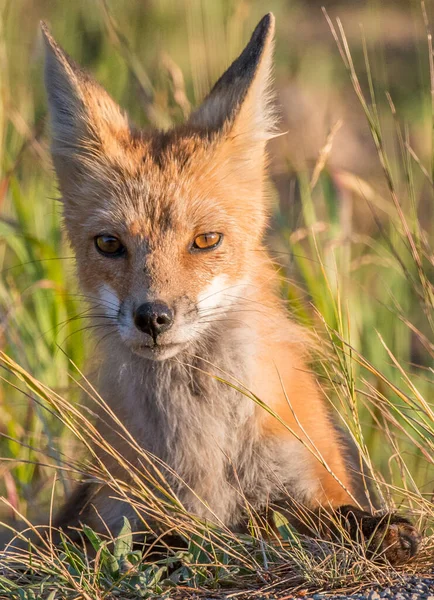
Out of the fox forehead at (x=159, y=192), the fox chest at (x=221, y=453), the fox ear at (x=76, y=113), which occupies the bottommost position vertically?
the fox chest at (x=221, y=453)

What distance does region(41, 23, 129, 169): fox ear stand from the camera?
363cm

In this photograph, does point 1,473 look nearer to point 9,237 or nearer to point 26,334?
point 26,334

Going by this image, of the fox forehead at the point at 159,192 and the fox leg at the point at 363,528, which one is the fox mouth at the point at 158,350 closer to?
the fox forehead at the point at 159,192

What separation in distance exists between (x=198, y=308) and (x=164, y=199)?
513 mm

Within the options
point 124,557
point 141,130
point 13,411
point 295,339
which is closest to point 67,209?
point 141,130

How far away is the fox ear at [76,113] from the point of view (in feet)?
11.9

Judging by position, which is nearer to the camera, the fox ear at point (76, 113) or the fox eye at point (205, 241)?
the fox eye at point (205, 241)

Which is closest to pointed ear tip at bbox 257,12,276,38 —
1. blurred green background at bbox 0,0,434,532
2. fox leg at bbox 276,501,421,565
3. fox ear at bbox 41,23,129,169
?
blurred green background at bbox 0,0,434,532

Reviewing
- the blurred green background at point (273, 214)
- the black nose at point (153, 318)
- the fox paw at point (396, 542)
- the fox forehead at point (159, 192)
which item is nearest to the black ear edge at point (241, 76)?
the fox forehead at point (159, 192)

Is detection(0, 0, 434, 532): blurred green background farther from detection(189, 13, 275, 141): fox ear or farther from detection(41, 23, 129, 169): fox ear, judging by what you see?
detection(189, 13, 275, 141): fox ear

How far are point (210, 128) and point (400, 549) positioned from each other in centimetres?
203

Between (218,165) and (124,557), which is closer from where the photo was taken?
(124,557)

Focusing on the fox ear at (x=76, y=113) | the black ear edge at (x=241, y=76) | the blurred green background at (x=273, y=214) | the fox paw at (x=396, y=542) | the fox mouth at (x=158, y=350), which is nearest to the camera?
the fox paw at (x=396, y=542)

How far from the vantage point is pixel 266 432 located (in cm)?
340
